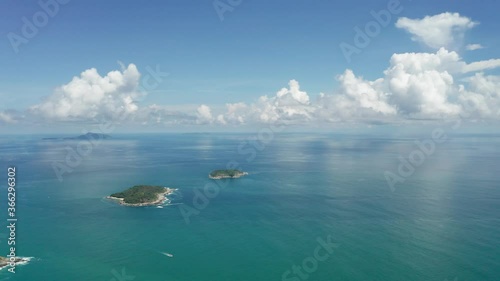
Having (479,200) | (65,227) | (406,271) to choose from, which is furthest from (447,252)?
(65,227)
